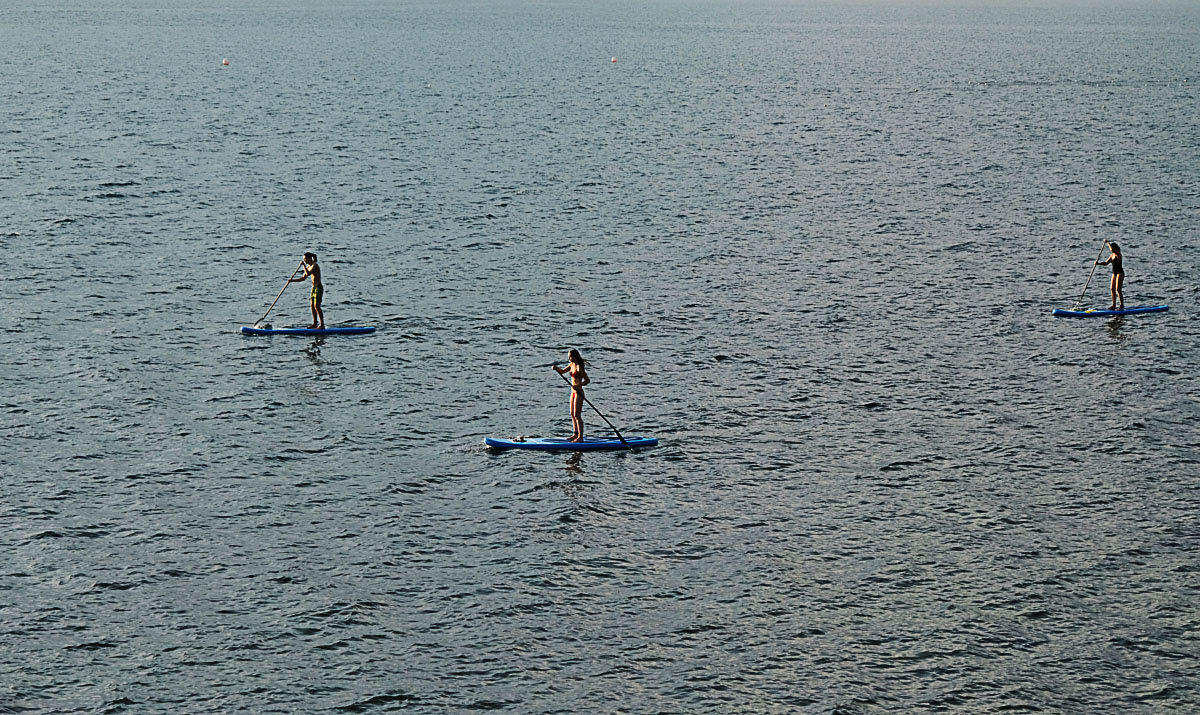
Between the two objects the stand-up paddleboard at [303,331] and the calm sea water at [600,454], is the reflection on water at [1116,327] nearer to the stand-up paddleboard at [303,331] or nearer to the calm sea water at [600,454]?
the calm sea water at [600,454]

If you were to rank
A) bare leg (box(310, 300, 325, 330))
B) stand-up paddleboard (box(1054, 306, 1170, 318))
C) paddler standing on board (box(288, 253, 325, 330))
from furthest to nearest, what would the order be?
stand-up paddleboard (box(1054, 306, 1170, 318)), bare leg (box(310, 300, 325, 330)), paddler standing on board (box(288, 253, 325, 330))

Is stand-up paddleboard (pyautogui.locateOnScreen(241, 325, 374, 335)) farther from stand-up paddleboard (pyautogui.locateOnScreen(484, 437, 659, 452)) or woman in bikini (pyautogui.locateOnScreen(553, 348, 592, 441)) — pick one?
woman in bikini (pyautogui.locateOnScreen(553, 348, 592, 441))

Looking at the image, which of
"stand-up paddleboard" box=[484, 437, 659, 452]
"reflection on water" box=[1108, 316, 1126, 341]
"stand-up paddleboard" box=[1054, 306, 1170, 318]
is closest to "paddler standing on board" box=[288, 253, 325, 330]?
"stand-up paddleboard" box=[484, 437, 659, 452]

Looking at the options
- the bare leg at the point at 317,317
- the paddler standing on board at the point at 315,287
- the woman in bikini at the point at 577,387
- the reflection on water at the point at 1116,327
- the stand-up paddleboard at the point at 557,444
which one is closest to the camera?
the woman in bikini at the point at 577,387

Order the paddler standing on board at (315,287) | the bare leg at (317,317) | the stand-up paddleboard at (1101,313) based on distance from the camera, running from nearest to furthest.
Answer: the paddler standing on board at (315,287) < the bare leg at (317,317) < the stand-up paddleboard at (1101,313)

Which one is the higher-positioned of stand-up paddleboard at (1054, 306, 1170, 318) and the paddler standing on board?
the paddler standing on board

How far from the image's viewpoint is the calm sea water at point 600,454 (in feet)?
101

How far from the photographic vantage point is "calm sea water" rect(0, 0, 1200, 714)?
30.7 m

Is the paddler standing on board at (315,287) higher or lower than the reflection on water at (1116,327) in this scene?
higher


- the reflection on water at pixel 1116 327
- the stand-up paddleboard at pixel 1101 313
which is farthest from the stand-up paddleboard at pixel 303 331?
the reflection on water at pixel 1116 327

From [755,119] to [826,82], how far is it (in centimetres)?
4811

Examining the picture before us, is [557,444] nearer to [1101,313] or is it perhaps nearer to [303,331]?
[303,331]

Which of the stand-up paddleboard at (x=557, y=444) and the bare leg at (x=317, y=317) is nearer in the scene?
the stand-up paddleboard at (x=557, y=444)

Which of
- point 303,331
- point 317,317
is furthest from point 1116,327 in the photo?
point 303,331
